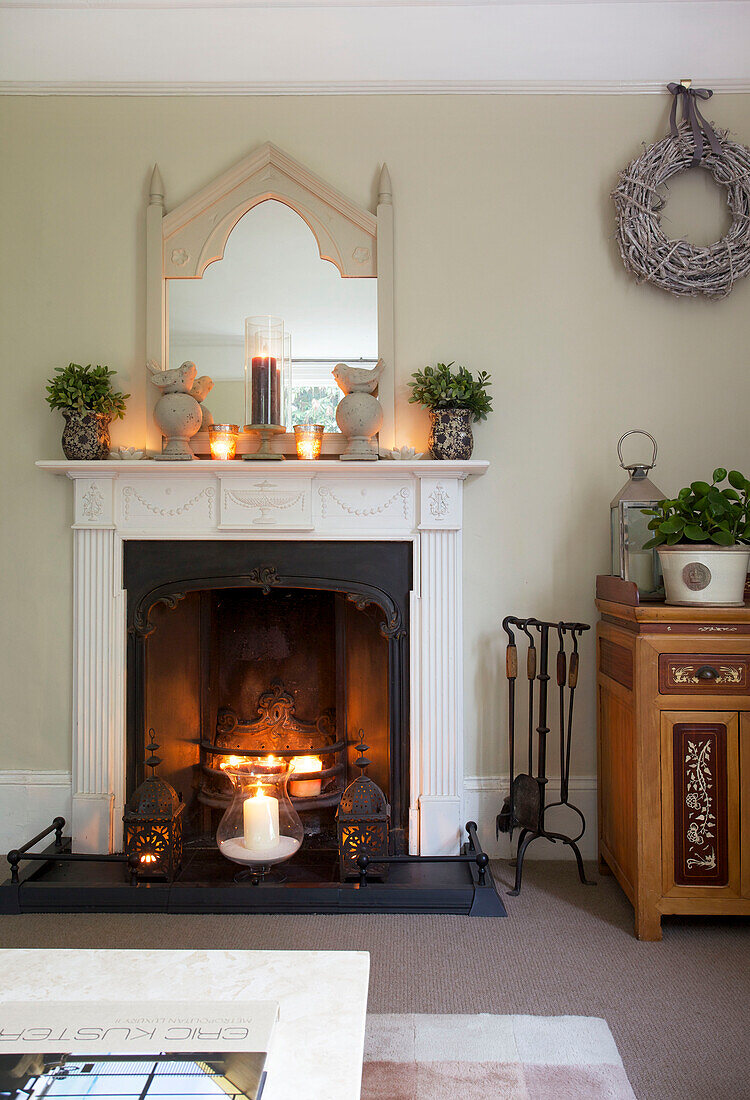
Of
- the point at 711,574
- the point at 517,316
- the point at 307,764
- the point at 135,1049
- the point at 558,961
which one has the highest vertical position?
the point at 517,316

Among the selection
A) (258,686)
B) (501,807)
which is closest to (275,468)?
(258,686)

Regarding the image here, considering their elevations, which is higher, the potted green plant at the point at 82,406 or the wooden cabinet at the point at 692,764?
the potted green plant at the point at 82,406

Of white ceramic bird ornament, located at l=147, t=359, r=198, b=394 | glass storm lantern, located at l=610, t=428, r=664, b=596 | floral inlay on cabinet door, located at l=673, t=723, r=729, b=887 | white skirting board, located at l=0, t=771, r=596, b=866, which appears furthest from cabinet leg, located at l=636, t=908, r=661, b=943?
white ceramic bird ornament, located at l=147, t=359, r=198, b=394

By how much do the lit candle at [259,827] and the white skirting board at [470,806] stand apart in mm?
743

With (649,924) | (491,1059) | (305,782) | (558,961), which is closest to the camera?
(491,1059)

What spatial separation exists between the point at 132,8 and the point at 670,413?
7.70ft

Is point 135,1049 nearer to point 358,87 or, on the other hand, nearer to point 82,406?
point 82,406

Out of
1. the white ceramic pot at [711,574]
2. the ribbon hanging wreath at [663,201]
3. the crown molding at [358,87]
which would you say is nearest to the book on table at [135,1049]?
the white ceramic pot at [711,574]

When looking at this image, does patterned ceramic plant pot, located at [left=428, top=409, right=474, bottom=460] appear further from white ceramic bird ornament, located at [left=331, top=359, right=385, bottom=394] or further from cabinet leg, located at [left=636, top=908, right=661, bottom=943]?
cabinet leg, located at [left=636, top=908, right=661, bottom=943]

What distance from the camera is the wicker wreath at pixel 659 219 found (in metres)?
2.70

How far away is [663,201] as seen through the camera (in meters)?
2.73

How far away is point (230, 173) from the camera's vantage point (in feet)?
9.06

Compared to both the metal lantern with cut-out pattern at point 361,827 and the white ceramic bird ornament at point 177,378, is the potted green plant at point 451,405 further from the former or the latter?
the metal lantern with cut-out pattern at point 361,827

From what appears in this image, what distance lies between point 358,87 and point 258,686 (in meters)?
2.17
